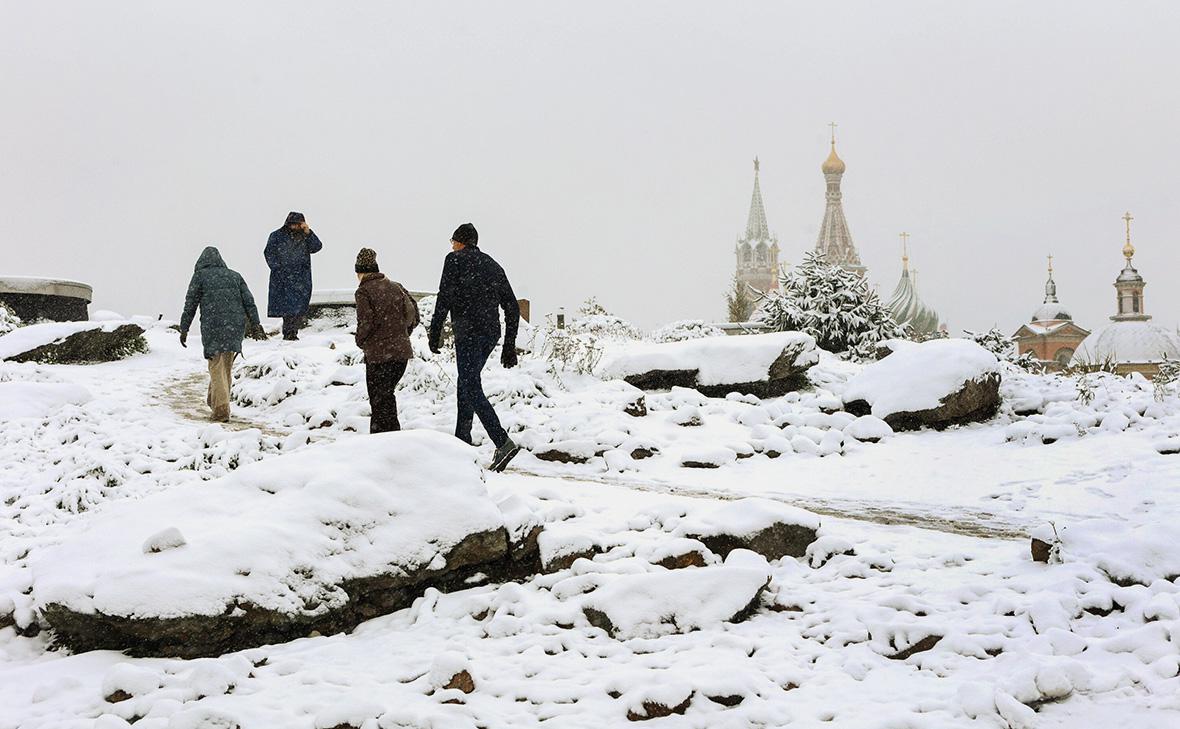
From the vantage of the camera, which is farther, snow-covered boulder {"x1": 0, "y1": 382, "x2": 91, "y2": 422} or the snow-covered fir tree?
the snow-covered fir tree

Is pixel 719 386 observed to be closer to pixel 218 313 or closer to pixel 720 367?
pixel 720 367

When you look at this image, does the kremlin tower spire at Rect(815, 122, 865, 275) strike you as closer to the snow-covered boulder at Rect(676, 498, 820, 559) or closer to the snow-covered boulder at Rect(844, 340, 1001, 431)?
the snow-covered boulder at Rect(844, 340, 1001, 431)

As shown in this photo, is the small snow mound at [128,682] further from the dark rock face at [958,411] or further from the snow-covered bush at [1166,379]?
the snow-covered bush at [1166,379]

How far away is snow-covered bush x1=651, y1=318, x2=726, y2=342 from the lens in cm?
2125

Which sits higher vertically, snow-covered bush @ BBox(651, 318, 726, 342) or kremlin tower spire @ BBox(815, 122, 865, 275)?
kremlin tower spire @ BBox(815, 122, 865, 275)

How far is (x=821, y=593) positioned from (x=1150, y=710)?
5.39ft

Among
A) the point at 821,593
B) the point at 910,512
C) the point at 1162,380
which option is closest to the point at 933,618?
the point at 821,593

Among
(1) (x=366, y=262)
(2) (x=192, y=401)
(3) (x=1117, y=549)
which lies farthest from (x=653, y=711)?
(2) (x=192, y=401)

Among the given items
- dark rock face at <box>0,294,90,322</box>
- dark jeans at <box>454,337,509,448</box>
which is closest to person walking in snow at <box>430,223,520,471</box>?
dark jeans at <box>454,337,509,448</box>

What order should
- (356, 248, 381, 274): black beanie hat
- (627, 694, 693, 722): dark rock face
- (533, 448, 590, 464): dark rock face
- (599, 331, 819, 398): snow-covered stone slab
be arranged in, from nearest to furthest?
(627, 694, 693, 722): dark rock face, (356, 248, 381, 274): black beanie hat, (533, 448, 590, 464): dark rock face, (599, 331, 819, 398): snow-covered stone slab

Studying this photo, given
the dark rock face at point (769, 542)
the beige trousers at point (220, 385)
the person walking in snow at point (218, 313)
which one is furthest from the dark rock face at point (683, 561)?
the beige trousers at point (220, 385)

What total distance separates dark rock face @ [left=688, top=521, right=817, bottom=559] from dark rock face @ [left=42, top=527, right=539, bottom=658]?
1.48 m

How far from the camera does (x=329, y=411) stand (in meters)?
9.70

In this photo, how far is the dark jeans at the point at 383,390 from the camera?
7633mm
